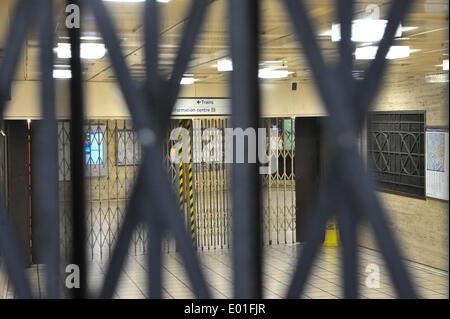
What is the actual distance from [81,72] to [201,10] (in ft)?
1.03

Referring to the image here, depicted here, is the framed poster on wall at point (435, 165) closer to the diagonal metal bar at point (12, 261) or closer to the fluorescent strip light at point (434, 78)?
the fluorescent strip light at point (434, 78)

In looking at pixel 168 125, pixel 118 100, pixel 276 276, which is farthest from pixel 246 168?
pixel 276 276

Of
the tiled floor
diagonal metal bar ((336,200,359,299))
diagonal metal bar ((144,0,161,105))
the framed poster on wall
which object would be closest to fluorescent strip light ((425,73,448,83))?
the framed poster on wall

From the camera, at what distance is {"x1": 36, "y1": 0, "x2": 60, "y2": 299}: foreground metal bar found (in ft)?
5.21

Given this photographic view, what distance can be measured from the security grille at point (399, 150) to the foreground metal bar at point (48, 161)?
10.5m

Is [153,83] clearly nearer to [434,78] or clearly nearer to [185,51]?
[185,51]

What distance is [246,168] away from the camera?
160 centimetres

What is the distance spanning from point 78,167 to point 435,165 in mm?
10441

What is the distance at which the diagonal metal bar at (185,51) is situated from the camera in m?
1.55

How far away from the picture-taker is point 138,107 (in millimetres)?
1546

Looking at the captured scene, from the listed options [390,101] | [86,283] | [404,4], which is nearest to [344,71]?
[404,4]

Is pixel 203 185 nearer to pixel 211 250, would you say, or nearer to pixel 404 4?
pixel 211 250

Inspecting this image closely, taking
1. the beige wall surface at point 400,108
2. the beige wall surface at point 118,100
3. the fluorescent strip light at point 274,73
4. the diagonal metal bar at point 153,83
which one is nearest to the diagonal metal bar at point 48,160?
the diagonal metal bar at point 153,83

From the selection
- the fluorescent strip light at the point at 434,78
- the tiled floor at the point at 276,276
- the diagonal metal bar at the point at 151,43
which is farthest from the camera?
the fluorescent strip light at the point at 434,78
